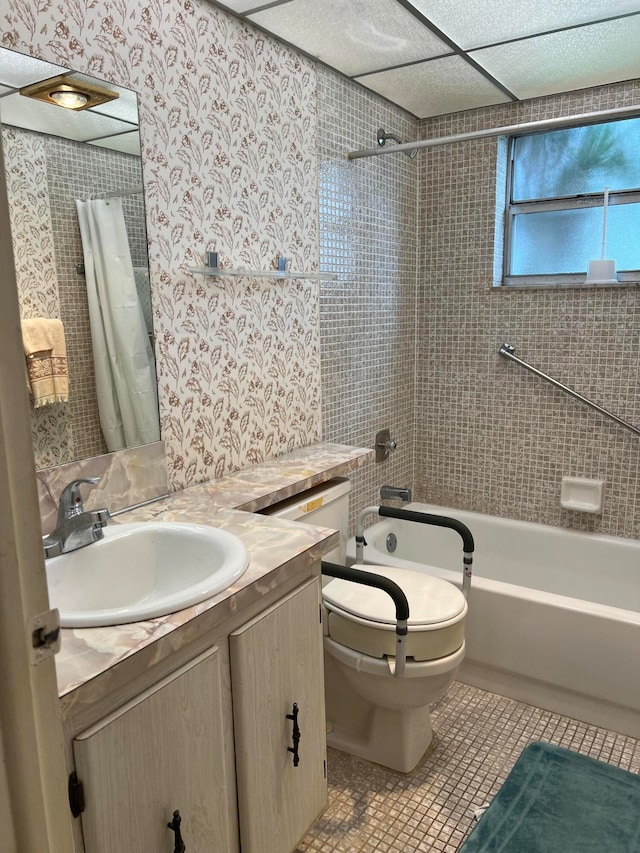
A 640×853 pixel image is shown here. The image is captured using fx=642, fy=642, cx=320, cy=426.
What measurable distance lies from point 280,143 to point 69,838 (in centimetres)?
199

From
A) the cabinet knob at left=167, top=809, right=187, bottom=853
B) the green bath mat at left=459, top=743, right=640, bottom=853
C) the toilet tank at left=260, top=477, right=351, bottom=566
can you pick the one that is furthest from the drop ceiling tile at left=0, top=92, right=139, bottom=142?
the green bath mat at left=459, top=743, right=640, bottom=853

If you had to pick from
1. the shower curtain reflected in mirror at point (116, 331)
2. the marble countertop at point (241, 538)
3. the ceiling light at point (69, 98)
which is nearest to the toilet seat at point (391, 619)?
the marble countertop at point (241, 538)

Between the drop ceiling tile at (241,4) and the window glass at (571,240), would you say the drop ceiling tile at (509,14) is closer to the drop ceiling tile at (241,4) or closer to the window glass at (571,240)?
the drop ceiling tile at (241,4)

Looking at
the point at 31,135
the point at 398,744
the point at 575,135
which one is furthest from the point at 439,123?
the point at 398,744

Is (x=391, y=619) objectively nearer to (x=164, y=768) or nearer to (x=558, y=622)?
(x=558, y=622)

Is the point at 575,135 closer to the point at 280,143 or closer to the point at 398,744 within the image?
the point at 280,143

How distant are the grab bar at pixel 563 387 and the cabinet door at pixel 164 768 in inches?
81.1

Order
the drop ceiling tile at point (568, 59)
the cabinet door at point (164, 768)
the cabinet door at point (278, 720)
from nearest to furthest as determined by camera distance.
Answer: the cabinet door at point (164, 768)
the cabinet door at point (278, 720)
the drop ceiling tile at point (568, 59)

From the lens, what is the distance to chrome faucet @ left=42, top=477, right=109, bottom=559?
52.1 inches

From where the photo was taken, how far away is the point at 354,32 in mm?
2016

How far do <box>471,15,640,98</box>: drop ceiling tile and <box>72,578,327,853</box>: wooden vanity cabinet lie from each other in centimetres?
190

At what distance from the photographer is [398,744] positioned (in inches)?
75.8

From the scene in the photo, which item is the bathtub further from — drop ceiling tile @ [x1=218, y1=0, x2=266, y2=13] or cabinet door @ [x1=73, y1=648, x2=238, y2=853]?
drop ceiling tile @ [x1=218, y1=0, x2=266, y2=13]

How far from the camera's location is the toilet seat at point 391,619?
1.77 m
